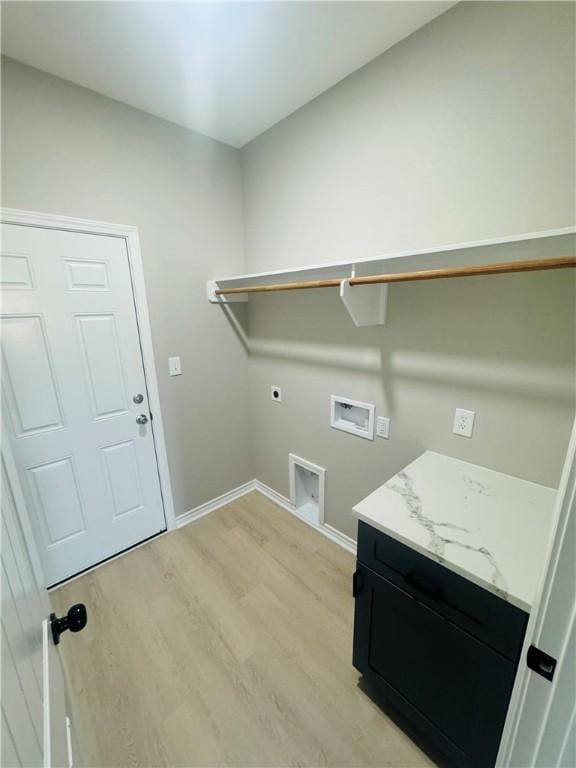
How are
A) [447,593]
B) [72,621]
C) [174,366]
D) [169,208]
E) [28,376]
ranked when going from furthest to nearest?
[174,366] → [169,208] → [28,376] → [447,593] → [72,621]

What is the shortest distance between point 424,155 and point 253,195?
4.03 feet

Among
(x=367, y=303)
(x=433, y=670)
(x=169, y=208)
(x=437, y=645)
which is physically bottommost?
(x=433, y=670)

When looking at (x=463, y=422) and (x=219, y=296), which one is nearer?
(x=463, y=422)


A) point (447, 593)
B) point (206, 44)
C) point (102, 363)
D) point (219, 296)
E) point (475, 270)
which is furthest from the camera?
point (219, 296)

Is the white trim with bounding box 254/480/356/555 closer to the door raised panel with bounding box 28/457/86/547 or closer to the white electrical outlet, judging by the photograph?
the white electrical outlet

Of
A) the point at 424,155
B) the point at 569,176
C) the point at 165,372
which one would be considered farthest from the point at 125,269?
the point at 569,176

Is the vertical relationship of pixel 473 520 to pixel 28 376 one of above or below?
below

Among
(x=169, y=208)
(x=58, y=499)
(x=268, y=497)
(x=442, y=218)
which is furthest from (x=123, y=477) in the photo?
(x=442, y=218)

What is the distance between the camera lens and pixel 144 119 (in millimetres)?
1792

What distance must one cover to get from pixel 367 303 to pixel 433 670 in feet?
4.69

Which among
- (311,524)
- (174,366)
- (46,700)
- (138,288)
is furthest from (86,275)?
(311,524)

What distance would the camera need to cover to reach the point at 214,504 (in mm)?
2520

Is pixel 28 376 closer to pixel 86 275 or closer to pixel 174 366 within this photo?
pixel 86 275

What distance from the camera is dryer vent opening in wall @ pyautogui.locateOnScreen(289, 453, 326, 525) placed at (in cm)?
228
